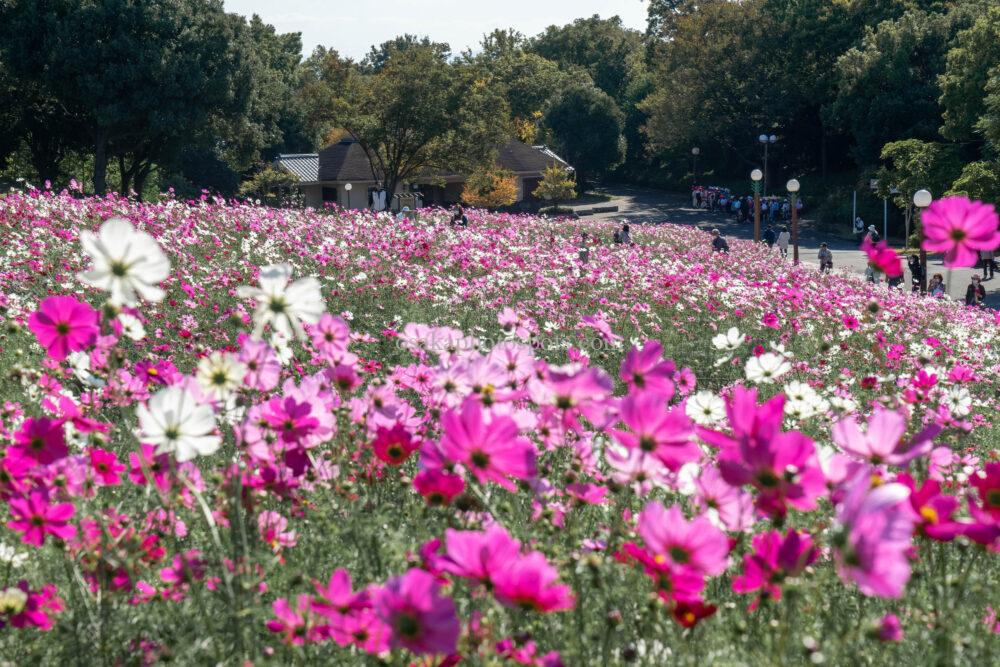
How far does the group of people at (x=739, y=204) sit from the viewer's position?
3888cm

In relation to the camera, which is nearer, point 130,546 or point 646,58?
point 130,546

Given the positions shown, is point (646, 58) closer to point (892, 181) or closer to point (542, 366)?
point (892, 181)

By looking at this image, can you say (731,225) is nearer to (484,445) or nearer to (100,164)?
(100,164)

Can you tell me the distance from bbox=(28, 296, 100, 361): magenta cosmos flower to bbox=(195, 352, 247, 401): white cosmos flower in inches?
12.5

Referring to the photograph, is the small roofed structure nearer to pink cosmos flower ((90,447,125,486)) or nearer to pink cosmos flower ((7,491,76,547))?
pink cosmos flower ((90,447,125,486))

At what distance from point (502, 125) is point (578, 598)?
35.3 meters

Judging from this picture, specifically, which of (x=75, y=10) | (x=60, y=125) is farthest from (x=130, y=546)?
(x=60, y=125)

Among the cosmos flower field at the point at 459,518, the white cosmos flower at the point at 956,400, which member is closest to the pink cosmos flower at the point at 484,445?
the cosmos flower field at the point at 459,518

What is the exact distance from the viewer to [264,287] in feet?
5.67

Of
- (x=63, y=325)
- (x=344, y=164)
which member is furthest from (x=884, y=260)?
(x=344, y=164)

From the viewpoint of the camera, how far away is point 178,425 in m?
1.66

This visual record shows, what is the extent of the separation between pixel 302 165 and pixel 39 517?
46.5 meters

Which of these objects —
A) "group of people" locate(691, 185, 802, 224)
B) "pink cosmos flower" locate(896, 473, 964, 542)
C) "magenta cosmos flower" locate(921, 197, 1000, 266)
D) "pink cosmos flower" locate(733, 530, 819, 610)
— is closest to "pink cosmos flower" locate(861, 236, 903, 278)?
"magenta cosmos flower" locate(921, 197, 1000, 266)

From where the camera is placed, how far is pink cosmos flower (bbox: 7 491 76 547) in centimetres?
175
